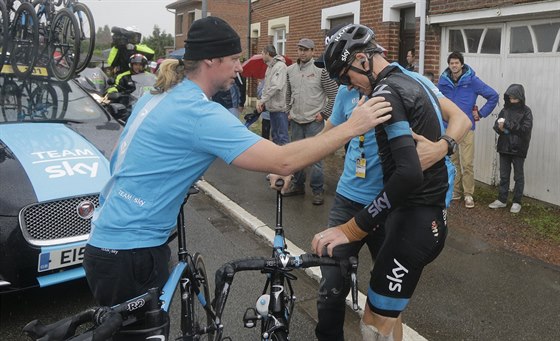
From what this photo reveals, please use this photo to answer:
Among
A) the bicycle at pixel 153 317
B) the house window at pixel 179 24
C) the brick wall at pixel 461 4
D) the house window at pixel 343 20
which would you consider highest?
the house window at pixel 179 24

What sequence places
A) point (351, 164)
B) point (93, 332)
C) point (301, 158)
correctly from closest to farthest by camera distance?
point (93, 332), point (301, 158), point (351, 164)

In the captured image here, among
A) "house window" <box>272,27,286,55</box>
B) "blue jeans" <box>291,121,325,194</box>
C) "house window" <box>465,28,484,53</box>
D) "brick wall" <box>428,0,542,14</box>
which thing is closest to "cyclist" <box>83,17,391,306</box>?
"blue jeans" <box>291,121,325,194</box>

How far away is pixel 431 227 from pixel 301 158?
828 mm

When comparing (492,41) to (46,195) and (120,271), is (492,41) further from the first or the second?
(120,271)

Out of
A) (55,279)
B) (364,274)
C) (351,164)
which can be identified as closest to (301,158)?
(351,164)

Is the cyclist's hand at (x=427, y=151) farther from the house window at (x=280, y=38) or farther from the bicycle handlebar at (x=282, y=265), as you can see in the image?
the house window at (x=280, y=38)

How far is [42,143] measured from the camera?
452 centimetres

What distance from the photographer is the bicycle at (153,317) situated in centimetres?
189

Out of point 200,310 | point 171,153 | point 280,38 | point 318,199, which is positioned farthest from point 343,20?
point 171,153

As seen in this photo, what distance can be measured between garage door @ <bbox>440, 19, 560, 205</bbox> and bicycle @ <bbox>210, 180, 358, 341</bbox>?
5367mm

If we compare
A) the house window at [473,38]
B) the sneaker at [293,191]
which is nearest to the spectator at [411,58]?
the house window at [473,38]

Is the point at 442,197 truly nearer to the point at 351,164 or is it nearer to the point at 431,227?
the point at 431,227

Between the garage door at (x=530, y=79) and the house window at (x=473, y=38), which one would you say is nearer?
the garage door at (x=530, y=79)

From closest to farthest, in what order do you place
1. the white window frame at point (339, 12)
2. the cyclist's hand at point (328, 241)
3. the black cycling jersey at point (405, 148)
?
the black cycling jersey at point (405, 148) → the cyclist's hand at point (328, 241) → the white window frame at point (339, 12)
